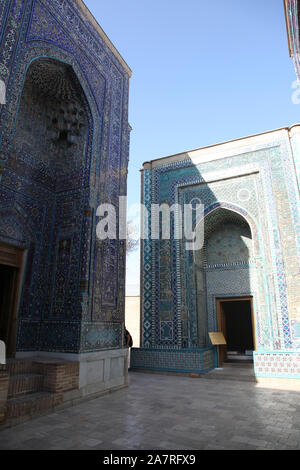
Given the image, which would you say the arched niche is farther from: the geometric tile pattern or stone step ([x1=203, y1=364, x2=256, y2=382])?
stone step ([x1=203, y1=364, x2=256, y2=382])

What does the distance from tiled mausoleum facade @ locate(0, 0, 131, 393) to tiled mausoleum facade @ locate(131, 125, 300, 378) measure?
2.28 m

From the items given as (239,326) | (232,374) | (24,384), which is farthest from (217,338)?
(24,384)

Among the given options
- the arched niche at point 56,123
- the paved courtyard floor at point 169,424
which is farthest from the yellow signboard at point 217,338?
the arched niche at point 56,123

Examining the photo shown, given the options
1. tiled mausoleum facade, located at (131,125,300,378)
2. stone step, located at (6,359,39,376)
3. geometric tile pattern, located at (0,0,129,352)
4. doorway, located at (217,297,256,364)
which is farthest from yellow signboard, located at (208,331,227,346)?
stone step, located at (6,359,39,376)

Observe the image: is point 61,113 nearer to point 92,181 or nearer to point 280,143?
point 92,181

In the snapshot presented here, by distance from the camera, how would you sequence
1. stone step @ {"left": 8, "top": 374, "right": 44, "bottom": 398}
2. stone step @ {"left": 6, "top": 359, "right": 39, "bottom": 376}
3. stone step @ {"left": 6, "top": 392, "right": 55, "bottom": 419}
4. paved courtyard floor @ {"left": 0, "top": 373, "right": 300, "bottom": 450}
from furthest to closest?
stone step @ {"left": 6, "top": 359, "right": 39, "bottom": 376} → stone step @ {"left": 8, "top": 374, "right": 44, "bottom": 398} → stone step @ {"left": 6, "top": 392, "right": 55, "bottom": 419} → paved courtyard floor @ {"left": 0, "top": 373, "right": 300, "bottom": 450}

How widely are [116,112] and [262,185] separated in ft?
11.7

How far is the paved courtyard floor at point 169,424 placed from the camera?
2.32 m

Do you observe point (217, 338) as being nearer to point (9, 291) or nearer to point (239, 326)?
point (239, 326)

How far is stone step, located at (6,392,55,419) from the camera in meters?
2.80

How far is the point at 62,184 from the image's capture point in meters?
4.86

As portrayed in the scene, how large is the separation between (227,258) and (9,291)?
5.04 meters

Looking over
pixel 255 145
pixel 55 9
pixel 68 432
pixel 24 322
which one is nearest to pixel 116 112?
pixel 55 9

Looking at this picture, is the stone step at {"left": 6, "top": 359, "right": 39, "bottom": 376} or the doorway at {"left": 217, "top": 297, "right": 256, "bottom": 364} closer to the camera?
the stone step at {"left": 6, "top": 359, "right": 39, "bottom": 376}
